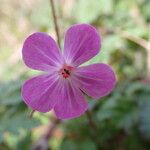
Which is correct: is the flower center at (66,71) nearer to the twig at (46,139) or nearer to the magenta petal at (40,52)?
the magenta petal at (40,52)

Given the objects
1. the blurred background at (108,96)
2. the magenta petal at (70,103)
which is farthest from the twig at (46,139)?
the magenta petal at (70,103)

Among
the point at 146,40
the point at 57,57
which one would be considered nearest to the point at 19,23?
the point at 146,40

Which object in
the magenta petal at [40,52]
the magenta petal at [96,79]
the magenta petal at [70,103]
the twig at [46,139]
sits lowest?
the twig at [46,139]

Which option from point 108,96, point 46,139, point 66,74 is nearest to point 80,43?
point 66,74

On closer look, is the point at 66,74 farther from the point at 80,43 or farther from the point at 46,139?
the point at 46,139

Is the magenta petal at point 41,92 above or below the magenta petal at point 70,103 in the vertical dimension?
above

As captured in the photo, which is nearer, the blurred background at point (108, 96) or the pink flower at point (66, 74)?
the pink flower at point (66, 74)

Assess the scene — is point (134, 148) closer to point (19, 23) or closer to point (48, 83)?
point (48, 83)
